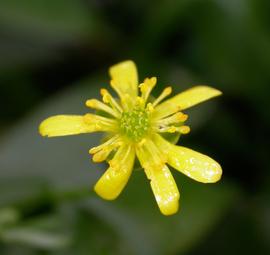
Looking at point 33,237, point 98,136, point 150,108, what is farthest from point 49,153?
point 150,108

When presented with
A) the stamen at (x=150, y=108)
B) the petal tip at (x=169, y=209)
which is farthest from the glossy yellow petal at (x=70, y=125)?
the petal tip at (x=169, y=209)

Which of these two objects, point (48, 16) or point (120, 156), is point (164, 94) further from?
point (48, 16)

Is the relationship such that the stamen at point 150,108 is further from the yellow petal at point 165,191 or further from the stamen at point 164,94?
the yellow petal at point 165,191

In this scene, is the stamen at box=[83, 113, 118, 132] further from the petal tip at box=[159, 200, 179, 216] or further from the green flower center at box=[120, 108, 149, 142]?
the petal tip at box=[159, 200, 179, 216]

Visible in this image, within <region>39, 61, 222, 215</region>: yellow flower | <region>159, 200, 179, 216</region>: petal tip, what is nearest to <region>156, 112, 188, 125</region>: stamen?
<region>39, 61, 222, 215</region>: yellow flower

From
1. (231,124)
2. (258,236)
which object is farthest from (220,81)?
(258,236)

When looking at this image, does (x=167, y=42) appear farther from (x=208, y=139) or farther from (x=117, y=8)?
(x=208, y=139)

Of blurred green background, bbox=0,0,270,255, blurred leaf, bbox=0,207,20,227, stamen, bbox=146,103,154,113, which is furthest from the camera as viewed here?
blurred green background, bbox=0,0,270,255
